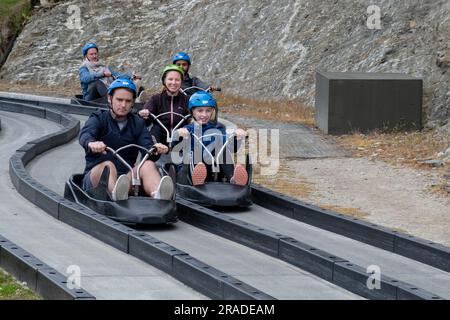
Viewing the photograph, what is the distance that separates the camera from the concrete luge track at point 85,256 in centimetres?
724

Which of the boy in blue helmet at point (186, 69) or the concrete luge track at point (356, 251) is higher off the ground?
the boy in blue helmet at point (186, 69)

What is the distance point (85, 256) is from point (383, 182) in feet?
19.1

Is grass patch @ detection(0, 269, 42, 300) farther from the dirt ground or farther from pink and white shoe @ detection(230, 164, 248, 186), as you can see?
the dirt ground

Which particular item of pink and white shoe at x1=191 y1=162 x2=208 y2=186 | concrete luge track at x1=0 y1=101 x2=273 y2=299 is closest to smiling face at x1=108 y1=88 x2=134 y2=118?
concrete luge track at x1=0 y1=101 x2=273 y2=299

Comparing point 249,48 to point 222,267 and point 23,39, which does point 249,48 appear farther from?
point 222,267

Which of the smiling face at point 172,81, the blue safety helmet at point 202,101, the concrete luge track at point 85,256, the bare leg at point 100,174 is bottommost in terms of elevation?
the concrete luge track at point 85,256

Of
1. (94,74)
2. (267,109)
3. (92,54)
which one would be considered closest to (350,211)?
(92,54)

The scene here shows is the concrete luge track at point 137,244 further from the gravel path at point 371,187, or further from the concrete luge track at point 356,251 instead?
the gravel path at point 371,187

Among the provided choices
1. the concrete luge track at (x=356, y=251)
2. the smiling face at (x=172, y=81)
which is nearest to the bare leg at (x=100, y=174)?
the concrete luge track at (x=356, y=251)

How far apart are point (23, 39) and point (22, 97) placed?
22.8ft

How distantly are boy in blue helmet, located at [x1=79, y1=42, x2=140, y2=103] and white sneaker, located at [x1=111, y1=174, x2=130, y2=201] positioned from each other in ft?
31.7

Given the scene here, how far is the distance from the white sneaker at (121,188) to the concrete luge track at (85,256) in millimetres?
529

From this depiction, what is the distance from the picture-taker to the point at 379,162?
14820 mm
